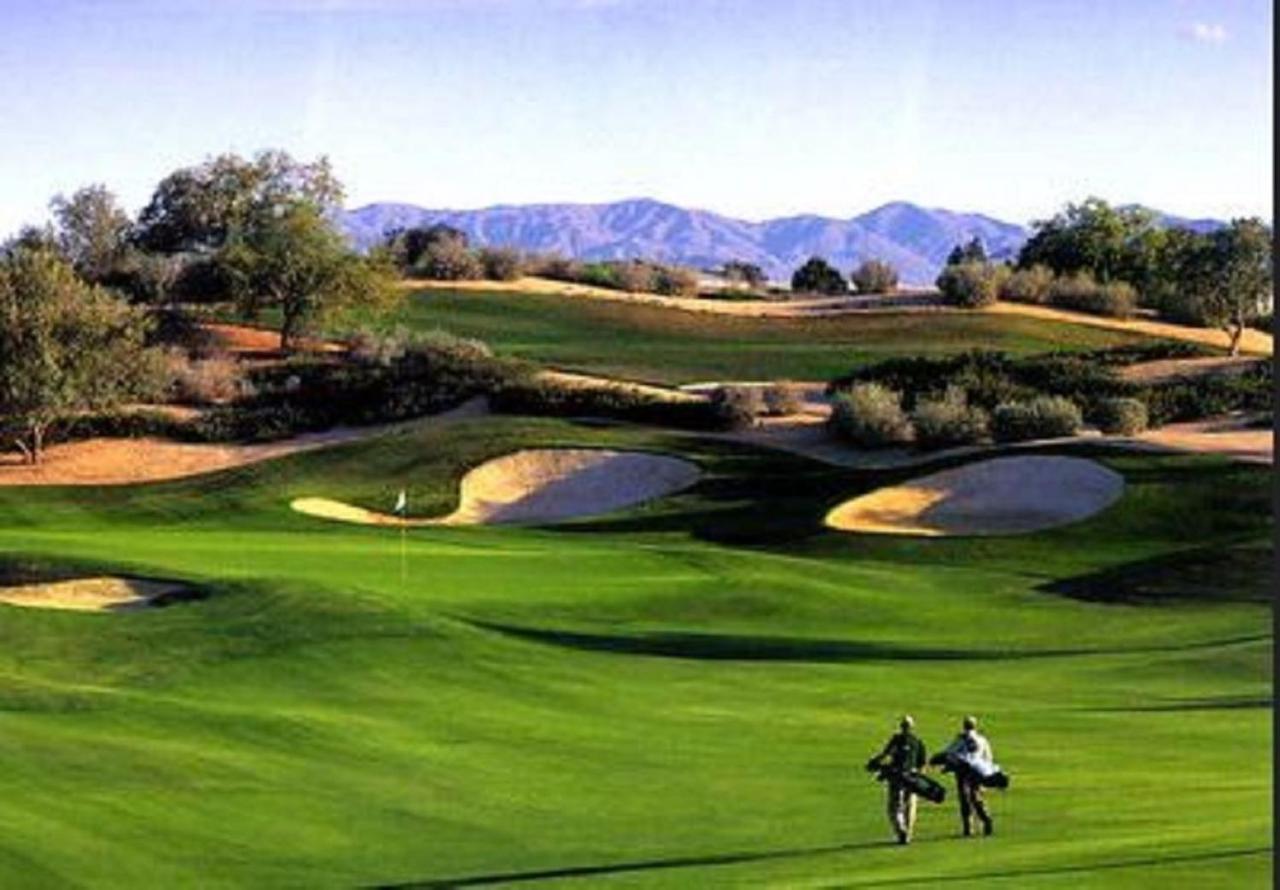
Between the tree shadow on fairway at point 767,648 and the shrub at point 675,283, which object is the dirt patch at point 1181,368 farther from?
the tree shadow on fairway at point 767,648

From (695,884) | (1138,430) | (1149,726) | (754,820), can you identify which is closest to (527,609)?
(1149,726)

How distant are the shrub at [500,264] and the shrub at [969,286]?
2327cm

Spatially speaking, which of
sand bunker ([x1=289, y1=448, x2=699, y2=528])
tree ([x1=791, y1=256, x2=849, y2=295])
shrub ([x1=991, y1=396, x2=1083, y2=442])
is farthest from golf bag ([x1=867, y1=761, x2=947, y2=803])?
tree ([x1=791, y1=256, x2=849, y2=295])

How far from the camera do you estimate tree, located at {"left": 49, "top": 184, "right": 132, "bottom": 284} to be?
11156 centimetres

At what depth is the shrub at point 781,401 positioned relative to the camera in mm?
76500

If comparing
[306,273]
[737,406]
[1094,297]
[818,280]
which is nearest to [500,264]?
[1094,297]

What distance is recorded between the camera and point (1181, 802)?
71.9ft

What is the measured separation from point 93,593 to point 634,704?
13575mm

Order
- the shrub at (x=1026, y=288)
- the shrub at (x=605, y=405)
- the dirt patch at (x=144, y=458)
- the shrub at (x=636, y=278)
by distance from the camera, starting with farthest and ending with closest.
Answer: the shrub at (x=636, y=278) → the shrub at (x=1026, y=288) → the shrub at (x=605, y=405) → the dirt patch at (x=144, y=458)

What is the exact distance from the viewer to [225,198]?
10262 centimetres

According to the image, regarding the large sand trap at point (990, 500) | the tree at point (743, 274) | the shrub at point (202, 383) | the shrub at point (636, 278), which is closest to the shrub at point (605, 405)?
the shrub at point (202, 383)

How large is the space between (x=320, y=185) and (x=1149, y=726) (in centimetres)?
7567

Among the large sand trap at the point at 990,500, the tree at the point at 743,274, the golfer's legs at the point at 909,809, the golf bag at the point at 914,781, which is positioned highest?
the tree at the point at 743,274

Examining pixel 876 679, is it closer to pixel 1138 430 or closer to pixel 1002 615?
pixel 1002 615
